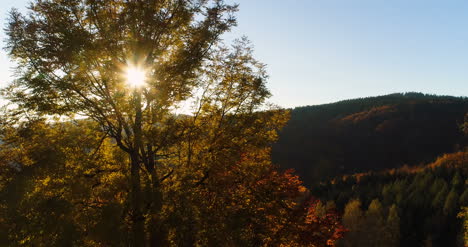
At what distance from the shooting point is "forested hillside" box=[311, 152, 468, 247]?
200 ft

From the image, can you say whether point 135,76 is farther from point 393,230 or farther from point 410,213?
point 410,213

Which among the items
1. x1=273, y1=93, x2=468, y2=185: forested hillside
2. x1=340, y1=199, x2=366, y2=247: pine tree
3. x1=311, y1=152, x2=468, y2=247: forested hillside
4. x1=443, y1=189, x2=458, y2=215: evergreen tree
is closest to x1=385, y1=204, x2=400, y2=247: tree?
x1=311, y1=152, x2=468, y2=247: forested hillside

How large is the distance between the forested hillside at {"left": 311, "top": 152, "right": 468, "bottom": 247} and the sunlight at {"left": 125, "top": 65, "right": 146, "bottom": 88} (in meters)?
44.9

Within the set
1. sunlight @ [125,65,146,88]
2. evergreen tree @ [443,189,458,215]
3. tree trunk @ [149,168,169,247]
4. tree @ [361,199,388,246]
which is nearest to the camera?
tree trunk @ [149,168,169,247]

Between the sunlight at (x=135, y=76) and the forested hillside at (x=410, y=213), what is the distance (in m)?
44.9

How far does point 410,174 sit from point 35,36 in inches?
4249

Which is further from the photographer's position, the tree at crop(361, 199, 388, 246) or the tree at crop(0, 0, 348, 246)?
the tree at crop(361, 199, 388, 246)

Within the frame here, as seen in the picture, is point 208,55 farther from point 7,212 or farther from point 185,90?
point 7,212

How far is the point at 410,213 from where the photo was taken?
7019cm

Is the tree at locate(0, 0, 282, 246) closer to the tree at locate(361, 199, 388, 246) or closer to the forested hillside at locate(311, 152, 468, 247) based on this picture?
the forested hillside at locate(311, 152, 468, 247)

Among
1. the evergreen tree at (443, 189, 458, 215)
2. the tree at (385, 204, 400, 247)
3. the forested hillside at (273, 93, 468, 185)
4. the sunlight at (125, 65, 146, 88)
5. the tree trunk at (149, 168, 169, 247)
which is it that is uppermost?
the sunlight at (125, 65, 146, 88)

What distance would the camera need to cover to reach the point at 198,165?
9758 mm

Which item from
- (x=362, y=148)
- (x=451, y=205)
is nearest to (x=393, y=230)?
(x=451, y=205)

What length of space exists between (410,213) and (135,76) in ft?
A: 240
